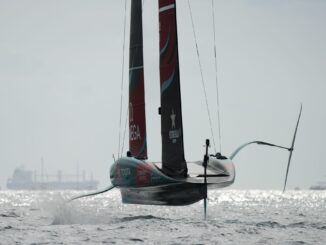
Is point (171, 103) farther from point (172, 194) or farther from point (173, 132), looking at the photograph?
point (172, 194)

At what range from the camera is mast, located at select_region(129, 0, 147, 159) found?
2819cm

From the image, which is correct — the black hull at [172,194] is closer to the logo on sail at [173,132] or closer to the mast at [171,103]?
the mast at [171,103]

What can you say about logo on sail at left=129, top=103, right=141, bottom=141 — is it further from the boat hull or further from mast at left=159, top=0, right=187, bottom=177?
mast at left=159, top=0, right=187, bottom=177

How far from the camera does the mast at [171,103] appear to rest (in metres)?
24.2

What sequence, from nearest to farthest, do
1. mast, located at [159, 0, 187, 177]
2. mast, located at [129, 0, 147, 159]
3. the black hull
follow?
the black hull < mast, located at [159, 0, 187, 177] < mast, located at [129, 0, 147, 159]

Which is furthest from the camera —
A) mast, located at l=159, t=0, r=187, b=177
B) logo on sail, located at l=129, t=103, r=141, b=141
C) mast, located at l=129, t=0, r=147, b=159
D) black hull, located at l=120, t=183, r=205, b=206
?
logo on sail, located at l=129, t=103, r=141, b=141

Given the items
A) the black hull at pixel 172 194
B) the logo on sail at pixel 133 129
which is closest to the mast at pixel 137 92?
the logo on sail at pixel 133 129

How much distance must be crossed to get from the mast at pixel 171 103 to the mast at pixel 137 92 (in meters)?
3.66

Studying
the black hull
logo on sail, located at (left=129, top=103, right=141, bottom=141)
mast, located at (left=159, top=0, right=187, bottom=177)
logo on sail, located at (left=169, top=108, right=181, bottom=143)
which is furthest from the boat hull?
logo on sail, located at (left=129, top=103, right=141, bottom=141)

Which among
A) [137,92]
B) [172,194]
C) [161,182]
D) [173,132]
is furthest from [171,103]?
[137,92]

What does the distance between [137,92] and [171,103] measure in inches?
170

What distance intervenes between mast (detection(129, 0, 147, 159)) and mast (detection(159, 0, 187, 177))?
3.66 m

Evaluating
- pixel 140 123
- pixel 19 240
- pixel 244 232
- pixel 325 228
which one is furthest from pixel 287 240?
pixel 140 123

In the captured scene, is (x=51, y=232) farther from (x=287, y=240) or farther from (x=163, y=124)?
(x=287, y=240)
